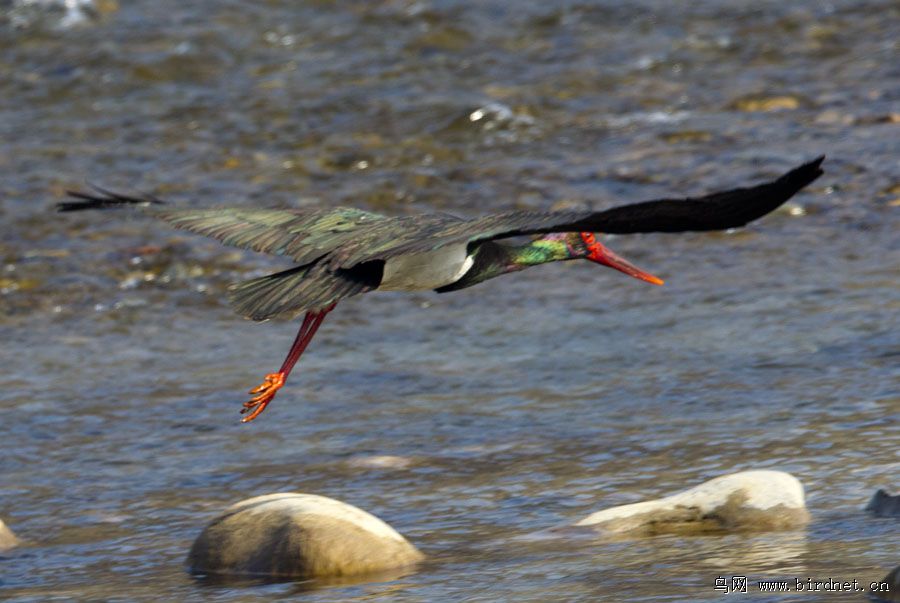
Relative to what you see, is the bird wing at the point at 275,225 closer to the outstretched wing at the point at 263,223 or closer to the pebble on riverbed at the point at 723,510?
the outstretched wing at the point at 263,223

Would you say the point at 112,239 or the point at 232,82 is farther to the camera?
the point at 232,82

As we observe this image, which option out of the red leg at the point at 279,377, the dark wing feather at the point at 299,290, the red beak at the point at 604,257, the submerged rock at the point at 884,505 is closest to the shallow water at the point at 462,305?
the submerged rock at the point at 884,505

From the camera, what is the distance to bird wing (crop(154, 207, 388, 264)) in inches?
200

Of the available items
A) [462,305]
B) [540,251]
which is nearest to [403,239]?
[540,251]

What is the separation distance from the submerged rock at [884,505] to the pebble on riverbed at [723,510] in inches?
7.6

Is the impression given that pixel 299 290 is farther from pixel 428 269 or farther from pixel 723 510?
pixel 723 510

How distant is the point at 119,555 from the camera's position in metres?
5.18

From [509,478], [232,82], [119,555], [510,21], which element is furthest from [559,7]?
[119,555]

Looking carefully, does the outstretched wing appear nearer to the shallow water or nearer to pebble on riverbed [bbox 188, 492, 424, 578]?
pebble on riverbed [bbox 188, 492, 424, 578]

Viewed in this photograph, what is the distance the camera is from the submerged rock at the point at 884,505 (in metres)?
4.88

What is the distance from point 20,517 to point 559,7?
810 cm

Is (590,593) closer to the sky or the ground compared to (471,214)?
closer to the sky

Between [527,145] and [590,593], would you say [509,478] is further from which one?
[527,145]

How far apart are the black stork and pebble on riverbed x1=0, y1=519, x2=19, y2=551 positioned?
0.88 metres
